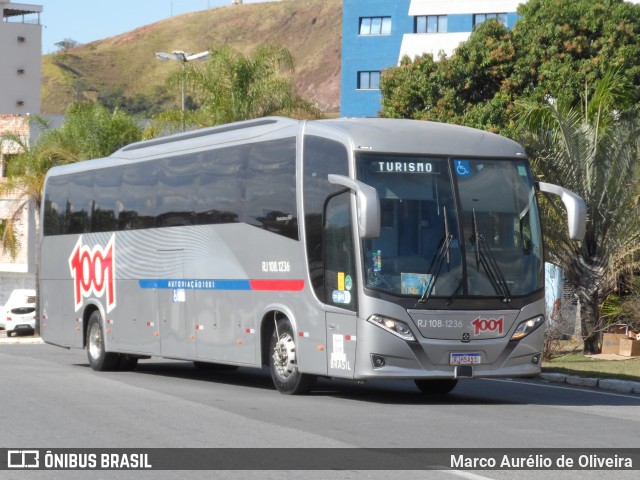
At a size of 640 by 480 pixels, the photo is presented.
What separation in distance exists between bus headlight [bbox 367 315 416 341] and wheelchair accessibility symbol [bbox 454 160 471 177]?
7.12 ft

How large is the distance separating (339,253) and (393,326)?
125 cm

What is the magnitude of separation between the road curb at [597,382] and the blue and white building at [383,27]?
47010 mm

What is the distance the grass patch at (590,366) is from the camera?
20719mm

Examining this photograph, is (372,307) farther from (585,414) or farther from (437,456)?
(437,456)

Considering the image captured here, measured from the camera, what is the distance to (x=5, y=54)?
9825 cm

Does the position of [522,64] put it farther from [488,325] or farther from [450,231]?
[488,325]

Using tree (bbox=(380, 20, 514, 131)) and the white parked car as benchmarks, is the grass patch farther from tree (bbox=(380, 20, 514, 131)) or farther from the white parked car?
the white parked car

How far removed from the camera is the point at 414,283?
15680mm

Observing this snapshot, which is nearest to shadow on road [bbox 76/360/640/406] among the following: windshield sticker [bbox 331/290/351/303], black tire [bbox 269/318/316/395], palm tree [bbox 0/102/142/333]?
black tire [bbox 269/318/316/395]

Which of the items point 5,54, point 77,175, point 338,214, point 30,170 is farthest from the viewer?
point 5,54

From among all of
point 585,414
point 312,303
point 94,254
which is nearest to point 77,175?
point 94,254

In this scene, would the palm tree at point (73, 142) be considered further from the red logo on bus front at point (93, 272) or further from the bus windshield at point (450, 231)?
the bus windshield at point (450, 231)

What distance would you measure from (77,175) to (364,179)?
35.6 feet

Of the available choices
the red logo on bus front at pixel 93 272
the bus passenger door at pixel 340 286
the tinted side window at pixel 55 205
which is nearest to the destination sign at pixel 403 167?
the bus passenger door at pixel 340 286
